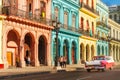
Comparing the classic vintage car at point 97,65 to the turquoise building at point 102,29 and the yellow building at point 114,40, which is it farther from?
the yellow building at point 114,40

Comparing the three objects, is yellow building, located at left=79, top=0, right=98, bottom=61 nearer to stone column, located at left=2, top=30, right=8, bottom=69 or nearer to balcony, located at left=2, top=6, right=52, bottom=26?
balcony, located at left=2, top=6, right=52, bottom=26

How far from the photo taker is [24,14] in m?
35.2

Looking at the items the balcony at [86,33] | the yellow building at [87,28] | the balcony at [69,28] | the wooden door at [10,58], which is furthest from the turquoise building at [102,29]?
the wooden door at [10,58]

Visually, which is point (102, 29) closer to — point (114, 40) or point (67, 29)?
point (114, 40)

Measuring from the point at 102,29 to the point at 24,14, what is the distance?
109ft

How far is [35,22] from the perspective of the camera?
36750mm

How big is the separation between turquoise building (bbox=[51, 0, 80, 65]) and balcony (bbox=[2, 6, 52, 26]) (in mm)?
3133

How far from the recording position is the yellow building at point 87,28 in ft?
174

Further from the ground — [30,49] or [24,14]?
[24,14]

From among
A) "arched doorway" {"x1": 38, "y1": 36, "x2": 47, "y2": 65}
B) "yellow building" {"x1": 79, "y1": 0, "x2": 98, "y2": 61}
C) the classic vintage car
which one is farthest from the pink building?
"yellow building" {"x1": 79, "y1": 0, "x2": 98, "y2": 61}

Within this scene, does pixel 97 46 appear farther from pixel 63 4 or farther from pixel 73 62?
pixel 63 4

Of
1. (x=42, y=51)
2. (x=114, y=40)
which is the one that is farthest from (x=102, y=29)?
(x=42, y=51)

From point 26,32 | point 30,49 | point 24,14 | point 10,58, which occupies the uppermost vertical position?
point 24,14

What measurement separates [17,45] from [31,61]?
366 cm
